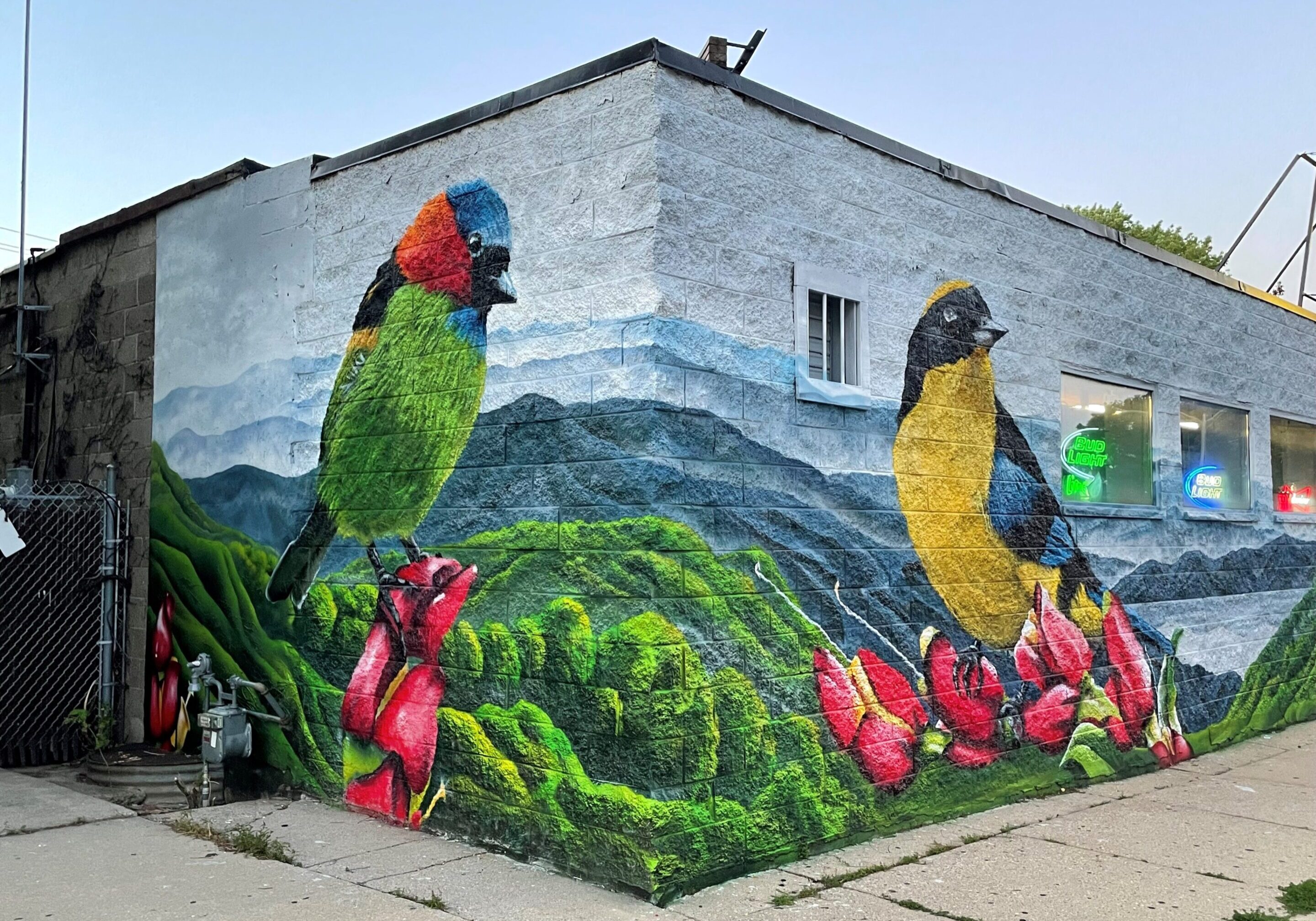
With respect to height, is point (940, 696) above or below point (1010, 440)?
below

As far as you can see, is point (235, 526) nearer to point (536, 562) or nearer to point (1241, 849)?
point (536, 562)

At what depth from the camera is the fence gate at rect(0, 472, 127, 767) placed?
28.4 feet

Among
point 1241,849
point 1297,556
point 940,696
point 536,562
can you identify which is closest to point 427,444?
point 536,562

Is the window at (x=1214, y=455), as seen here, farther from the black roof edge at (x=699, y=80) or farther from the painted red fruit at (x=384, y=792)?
the painted red fruit at (x=384, y=792)

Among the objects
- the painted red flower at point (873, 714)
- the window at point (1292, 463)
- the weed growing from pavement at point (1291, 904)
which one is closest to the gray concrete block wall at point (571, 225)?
the painted red flower at point (873, 714)

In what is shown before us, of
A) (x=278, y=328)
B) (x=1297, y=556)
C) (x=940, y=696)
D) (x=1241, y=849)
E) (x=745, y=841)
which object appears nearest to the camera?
(x=745, y=841)

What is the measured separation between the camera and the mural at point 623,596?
5910 millimetres

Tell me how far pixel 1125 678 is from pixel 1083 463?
1.68 meters

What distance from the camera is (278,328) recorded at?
319 inches

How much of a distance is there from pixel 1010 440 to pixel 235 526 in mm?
5392

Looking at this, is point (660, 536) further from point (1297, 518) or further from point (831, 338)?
point (1297, 518)

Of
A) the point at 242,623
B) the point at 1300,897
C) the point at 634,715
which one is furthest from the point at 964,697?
the point at 242,623

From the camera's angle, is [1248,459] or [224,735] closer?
[224,735]

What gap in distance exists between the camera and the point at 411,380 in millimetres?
7129
